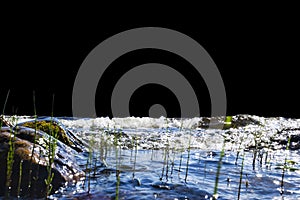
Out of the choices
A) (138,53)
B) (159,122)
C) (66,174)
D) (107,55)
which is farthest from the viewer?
(138,53)

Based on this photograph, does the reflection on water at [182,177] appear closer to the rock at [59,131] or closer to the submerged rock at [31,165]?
the submerged rock at [31,165]

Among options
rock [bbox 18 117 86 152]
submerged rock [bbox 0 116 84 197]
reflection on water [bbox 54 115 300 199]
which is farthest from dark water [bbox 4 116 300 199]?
rock [bbox 18 117 86 152]

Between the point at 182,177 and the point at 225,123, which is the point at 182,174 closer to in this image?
the point at 182,177

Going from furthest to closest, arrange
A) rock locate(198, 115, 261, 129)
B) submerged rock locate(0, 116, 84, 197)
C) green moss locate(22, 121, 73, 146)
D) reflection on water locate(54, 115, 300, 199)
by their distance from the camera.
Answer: rock locate(198, 115, 261, 129)
green moss locate(22, 121, 73, 146)
reflection on water locate(54, 115, 300, 199)
submerged rock locate(0, 116, 84, 197)

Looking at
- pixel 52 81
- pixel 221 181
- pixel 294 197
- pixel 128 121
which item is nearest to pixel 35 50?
pixel 52 81

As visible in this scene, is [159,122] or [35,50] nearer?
[159,122]

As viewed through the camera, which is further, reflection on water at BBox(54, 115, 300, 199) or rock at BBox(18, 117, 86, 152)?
rock at BBox(18, 117, 86, 152)

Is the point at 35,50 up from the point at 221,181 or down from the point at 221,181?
up

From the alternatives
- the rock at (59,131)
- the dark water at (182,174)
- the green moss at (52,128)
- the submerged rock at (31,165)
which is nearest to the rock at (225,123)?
the dark water at (182,174)

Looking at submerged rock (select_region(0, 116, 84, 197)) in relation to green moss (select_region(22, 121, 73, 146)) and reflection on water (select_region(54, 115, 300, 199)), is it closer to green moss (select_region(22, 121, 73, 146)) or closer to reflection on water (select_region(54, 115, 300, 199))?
reflection on water (select_region(54, 115, 300, 199))

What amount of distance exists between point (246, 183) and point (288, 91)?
14.5 meters

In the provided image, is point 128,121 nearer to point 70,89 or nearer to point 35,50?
point 70,89

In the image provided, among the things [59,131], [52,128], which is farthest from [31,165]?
[59,131]

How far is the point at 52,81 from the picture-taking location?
→ 18.4 meters
